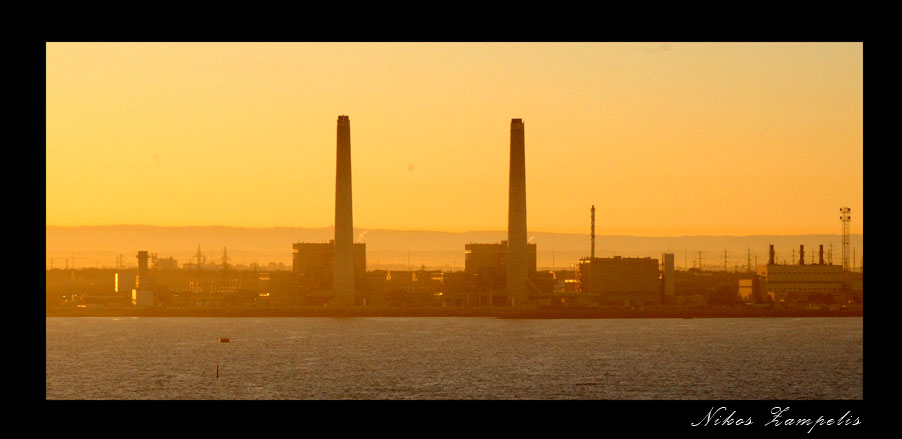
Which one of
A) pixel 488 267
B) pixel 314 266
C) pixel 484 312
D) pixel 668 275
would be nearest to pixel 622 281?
pixel 668 275

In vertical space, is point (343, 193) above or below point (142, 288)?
above

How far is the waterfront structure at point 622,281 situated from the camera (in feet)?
502

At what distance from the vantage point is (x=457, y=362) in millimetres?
71250

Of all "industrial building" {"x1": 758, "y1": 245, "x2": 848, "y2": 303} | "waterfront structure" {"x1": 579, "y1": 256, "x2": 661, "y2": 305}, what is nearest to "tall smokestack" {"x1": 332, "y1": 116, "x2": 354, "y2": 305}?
"waterfront structure" {"x1": 579, "y1": 256, "x2": 661, "y2": 305}

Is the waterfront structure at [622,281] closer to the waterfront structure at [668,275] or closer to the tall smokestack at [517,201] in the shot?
the waterfront structure at [668,275]

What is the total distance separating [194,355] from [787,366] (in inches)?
1571

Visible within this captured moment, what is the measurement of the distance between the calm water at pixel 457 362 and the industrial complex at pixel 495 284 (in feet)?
71.6

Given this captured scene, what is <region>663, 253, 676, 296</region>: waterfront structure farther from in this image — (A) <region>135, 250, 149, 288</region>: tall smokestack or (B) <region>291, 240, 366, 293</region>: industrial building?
(A) <region>135, 250, 149, 288</region>: tall smokestack

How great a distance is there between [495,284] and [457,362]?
284 ft

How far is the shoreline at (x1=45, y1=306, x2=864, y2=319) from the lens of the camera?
489 feet

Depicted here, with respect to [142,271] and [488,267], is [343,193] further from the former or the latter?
[142,271]
